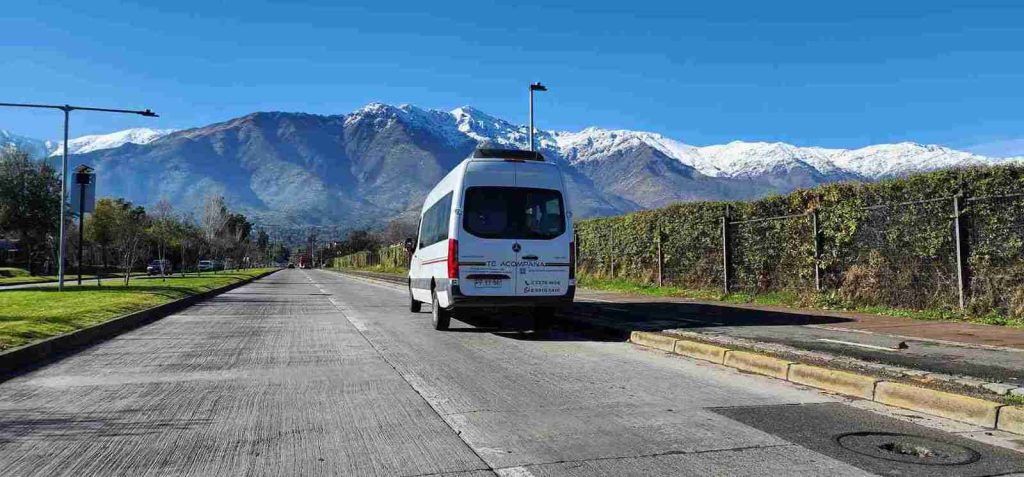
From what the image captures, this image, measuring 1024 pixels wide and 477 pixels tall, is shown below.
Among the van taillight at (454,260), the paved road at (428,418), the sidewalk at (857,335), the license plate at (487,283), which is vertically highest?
the van taillight at (454,260)

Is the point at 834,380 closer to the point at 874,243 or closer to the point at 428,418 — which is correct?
the point at 428,418

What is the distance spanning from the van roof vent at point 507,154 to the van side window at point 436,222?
89 cm

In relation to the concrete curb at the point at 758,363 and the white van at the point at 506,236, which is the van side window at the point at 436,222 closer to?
the white van at the point at 506,236

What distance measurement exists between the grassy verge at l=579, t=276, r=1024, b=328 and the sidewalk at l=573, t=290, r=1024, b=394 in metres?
0.37

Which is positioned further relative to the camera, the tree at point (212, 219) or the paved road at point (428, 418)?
the tree at point (212, 219)

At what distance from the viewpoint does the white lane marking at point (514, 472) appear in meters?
4.06

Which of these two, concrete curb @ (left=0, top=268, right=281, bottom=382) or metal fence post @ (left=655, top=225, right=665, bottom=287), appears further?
metal fence post @ (left=655, top=225, right=665, bottom=287)

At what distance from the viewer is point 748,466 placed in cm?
422

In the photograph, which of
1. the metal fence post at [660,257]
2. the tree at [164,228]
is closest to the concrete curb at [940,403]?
the metal fence post at [660,257]

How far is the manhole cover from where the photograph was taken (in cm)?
436

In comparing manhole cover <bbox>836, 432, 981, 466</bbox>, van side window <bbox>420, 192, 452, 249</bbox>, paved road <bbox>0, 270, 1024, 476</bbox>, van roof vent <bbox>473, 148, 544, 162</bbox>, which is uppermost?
van roof vent <bbox>473, 148, 544, 162</bbox>

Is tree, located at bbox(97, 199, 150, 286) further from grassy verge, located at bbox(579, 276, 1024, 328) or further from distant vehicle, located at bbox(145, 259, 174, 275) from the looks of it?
grassy verge, located at bbox(579, 276, 1024, 328)

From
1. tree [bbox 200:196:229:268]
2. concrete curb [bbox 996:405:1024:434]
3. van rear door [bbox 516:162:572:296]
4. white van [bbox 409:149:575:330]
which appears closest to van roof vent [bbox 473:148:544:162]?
white van [bbox 409:149:575:330]

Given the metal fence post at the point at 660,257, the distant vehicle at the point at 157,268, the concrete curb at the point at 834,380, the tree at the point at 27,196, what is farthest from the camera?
the distant vehicle at the point at 157,268
